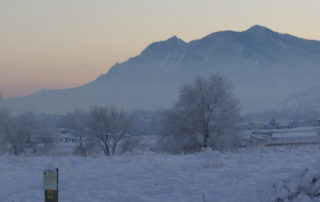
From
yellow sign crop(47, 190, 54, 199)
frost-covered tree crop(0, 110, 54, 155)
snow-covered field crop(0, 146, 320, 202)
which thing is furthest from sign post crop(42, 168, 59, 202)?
frost-covered tree crop(0, 110, 54, 155)

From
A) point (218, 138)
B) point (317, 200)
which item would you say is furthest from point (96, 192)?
point (218, 138)

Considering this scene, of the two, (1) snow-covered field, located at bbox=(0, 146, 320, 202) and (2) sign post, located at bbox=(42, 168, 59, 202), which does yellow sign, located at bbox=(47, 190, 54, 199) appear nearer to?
(2) sign post, located at bbox=(42, 168, 59, 202)

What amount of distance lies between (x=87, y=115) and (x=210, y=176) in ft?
123

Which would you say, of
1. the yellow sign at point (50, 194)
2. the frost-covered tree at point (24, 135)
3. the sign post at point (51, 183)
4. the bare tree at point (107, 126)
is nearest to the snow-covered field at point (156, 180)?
the sign post at point (51, 183)

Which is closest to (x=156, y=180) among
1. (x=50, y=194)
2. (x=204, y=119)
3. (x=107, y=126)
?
(x=50, y=194)

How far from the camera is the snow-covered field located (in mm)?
8594

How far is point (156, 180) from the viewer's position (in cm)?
1046

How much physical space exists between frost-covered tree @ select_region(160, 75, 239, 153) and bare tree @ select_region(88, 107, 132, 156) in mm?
9827

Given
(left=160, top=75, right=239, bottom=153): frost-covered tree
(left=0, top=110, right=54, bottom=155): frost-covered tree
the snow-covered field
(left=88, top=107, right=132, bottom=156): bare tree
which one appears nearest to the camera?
the snow-covered field

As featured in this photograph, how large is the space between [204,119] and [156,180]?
22271mm

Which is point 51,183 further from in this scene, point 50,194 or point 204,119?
point 204,119

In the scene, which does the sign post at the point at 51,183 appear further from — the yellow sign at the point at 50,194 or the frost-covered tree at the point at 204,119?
the frost-covered tree at the point at 204,119

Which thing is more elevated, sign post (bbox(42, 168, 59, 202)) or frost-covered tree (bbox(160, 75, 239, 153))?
frost-covered tree (bbox(160, 75, 239, 153))

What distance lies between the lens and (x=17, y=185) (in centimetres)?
1040
